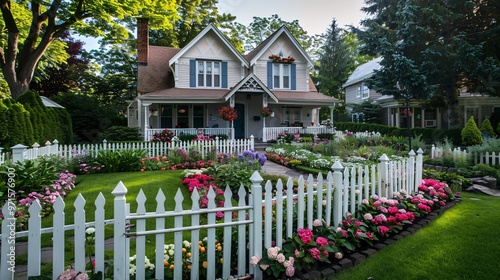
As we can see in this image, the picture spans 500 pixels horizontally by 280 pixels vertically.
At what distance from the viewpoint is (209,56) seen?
1936 centimetres

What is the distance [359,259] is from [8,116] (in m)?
10.3

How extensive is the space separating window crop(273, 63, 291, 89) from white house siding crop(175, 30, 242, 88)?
2588 millimetres

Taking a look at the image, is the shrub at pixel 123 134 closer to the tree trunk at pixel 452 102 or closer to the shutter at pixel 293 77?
the shutter at pixel 293 77

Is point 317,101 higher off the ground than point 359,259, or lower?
higher

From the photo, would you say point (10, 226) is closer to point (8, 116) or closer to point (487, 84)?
point (8, 116)

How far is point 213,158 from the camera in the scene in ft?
34.6

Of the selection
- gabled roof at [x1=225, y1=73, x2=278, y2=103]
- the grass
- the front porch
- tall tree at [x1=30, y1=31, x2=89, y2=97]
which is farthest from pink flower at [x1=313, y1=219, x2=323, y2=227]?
tall tree at [x1=30, y1=31, x2=89, y2=97]

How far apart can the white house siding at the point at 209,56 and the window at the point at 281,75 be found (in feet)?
8.49

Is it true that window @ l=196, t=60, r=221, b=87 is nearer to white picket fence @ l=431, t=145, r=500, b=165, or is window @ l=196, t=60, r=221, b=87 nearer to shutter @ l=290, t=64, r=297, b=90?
shutter @ l=290, t=64, r=297, b=90

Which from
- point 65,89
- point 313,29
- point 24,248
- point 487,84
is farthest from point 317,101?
point 313,29

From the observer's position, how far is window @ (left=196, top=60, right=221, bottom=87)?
19359 mm

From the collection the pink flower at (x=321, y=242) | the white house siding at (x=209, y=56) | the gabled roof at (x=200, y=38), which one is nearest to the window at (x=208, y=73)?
the white house siding at (x=209, y=56)

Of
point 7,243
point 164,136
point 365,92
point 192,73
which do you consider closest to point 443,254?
point 7,243

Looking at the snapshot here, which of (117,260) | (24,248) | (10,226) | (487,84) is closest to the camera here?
(10,226)
